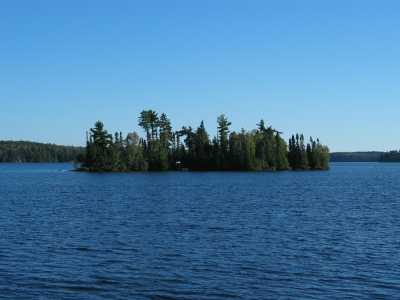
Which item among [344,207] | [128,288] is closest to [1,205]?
[344,207]

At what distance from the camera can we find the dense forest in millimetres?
183375

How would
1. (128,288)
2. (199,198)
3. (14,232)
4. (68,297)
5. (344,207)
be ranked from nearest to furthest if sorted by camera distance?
(68,297) < (128,288) < (14,232) < (344,207) < (199,198)

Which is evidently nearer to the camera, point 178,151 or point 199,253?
point 199,253

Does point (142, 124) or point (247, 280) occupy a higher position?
point (142, 124)

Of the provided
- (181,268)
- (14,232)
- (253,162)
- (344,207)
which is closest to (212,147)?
(253,162)

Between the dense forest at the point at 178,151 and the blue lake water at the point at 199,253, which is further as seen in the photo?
the dense forest at the point at 178,151

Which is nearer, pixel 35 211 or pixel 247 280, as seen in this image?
pixel 247 280

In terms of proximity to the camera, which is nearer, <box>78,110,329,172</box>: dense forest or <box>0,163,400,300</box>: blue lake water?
<box>0,163,400,300</box>: blue lake water

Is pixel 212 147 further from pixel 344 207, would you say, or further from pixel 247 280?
pixel 247 280

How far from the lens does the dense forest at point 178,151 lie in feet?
602

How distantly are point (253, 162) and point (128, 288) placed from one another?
546 ft

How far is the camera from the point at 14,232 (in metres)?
44.0

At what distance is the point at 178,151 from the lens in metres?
198

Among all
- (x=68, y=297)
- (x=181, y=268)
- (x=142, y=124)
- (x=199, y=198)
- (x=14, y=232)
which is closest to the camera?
(x=68, y=297)
